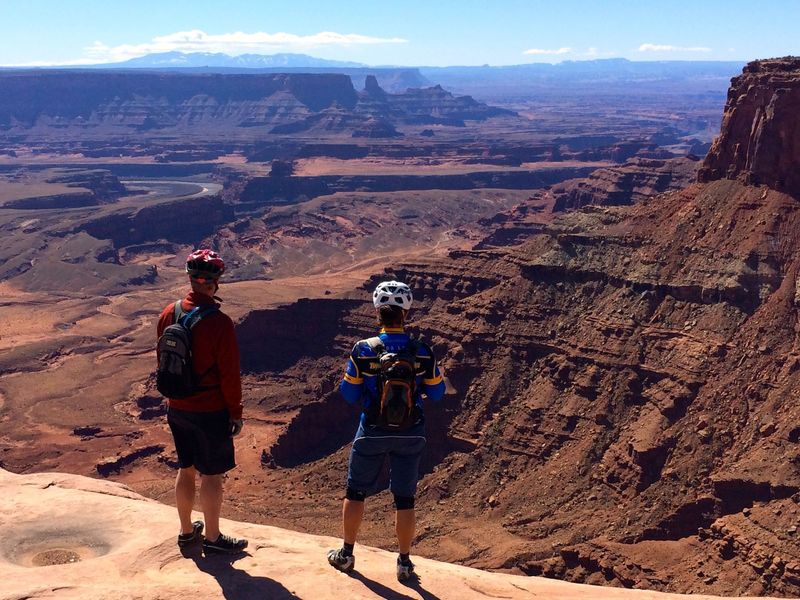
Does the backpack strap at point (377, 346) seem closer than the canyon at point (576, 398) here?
Yes

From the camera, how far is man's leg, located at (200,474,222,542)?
1182cm

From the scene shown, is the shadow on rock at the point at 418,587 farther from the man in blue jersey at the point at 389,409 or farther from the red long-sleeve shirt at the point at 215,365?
the red long-sleeve shirt at the point at 215,365

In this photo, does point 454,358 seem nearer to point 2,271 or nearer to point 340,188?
point 2,271

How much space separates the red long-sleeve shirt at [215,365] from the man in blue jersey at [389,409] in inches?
58.7

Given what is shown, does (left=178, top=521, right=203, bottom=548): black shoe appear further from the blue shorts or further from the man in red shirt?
the blue shorts

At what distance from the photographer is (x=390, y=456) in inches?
460

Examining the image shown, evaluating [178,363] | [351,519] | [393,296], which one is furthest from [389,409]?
[178,363]

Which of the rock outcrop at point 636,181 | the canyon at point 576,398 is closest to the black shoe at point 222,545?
the canyon at point 576,398

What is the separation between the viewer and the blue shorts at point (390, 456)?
11.7m

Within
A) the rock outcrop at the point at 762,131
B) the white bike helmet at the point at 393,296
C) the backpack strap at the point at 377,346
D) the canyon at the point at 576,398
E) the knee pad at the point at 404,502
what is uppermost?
the rock outcrop at the point at 762,131

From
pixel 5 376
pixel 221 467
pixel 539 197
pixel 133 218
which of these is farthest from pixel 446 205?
pixel 221 467

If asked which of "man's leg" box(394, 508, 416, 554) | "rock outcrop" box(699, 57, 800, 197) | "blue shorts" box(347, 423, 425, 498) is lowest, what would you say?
"man's leg" box(394, 508, 416, 554)

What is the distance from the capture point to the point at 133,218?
124750mm

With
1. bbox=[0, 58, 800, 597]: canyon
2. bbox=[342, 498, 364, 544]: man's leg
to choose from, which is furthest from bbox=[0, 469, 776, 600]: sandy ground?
bbox=[0, 58, 800, 597]: canyon
